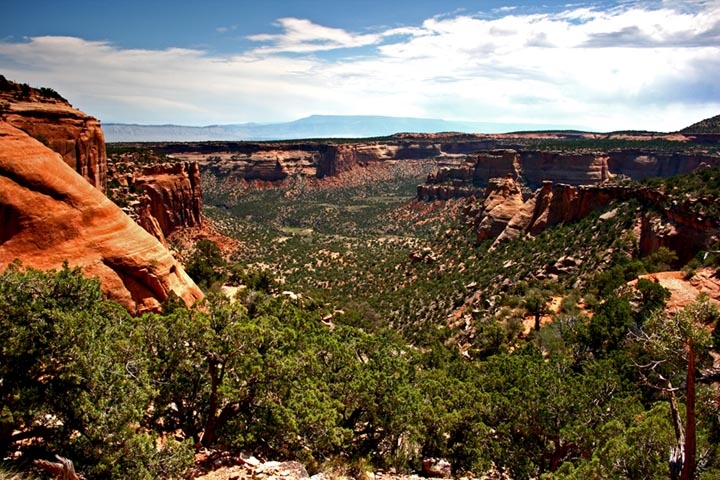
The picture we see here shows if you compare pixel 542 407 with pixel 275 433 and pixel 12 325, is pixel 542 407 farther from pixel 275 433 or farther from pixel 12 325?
pixel 12 325

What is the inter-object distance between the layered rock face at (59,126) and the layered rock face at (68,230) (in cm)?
1005

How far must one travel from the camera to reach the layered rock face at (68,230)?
2236 centimetres

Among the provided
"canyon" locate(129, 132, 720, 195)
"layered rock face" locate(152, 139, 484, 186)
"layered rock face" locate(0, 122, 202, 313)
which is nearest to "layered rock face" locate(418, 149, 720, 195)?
"canyon" locate(129, 132, 720, 195)

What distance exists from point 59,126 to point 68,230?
55.3 ft

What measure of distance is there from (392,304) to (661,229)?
94.7 ft

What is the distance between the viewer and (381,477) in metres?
16.4

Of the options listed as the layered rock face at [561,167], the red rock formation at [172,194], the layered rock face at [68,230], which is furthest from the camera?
the layered rock face at [561,167]

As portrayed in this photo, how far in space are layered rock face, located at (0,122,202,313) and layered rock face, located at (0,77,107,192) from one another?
10048 millimetres

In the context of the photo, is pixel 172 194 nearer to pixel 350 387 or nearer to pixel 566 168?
pixel 350 387

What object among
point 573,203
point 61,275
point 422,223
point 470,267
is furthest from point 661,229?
point 422,223

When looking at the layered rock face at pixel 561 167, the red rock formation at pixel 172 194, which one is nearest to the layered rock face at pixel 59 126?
the red rock formation at pixel 172 194

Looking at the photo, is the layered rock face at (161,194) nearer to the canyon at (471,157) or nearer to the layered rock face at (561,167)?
the canyon at (471,157)

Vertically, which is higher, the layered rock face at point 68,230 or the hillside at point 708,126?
the hillside at point 708,126

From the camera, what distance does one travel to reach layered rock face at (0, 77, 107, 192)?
33656 mm
